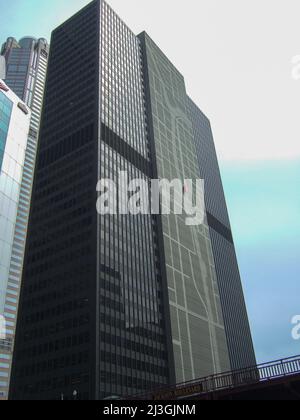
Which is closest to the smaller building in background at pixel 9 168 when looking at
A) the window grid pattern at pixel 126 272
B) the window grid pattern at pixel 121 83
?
the window grid pattern at pixel 126 272

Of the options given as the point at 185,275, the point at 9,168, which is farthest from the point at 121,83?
the point at 9,168

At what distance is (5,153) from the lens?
5059cm

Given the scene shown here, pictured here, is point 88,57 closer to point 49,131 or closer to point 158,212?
point 49,131

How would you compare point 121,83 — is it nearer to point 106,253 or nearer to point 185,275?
point 106,253

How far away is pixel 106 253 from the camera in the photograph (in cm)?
12138

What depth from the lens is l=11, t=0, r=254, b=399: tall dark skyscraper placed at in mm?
110000

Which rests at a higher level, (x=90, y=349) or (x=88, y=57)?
(x=88, y=57)

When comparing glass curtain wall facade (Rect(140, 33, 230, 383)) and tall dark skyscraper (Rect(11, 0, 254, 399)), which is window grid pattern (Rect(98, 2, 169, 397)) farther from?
glass curtain wall facade (Rect(140, 33, 230, 383))

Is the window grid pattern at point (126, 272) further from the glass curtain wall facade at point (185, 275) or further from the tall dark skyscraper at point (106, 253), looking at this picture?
the glass curtain wall facade at point (185, 275)

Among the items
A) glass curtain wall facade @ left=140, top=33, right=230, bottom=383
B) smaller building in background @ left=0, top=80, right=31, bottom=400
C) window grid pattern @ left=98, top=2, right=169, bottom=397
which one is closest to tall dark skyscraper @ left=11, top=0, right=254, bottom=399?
window grid pattern @ left=98, top=2, right=169, bottom=397
